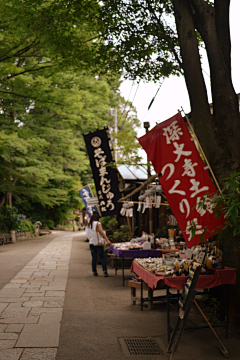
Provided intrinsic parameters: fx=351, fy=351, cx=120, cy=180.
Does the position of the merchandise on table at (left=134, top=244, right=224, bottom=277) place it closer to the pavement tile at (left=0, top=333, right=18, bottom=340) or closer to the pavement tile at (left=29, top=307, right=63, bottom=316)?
the pavement tile at (left=29, top=307, right=63, bottom=316)

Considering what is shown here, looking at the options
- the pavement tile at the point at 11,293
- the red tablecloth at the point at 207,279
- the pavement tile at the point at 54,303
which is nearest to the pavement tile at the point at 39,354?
the red tablecloth at the point at 207,279

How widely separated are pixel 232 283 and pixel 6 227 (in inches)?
809

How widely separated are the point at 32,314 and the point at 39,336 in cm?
127

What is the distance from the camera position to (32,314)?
674 cm

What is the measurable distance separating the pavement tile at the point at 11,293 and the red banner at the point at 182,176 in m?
4.79

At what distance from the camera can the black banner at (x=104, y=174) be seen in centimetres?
1279

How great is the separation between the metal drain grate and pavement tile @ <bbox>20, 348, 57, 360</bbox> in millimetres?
1119

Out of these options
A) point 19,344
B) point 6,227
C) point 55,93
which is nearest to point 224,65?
point 19,344

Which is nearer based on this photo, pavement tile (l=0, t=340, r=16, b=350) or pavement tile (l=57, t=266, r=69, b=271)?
pavement tile (l=0, t=340, r=16, b=350)

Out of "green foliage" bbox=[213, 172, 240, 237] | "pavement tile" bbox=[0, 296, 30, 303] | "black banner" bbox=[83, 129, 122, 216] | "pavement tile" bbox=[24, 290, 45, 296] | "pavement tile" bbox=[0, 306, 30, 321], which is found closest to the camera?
"green foliage" bbox=[213, 172, 240, 237]

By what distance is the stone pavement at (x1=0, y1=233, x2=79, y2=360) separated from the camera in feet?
16.4

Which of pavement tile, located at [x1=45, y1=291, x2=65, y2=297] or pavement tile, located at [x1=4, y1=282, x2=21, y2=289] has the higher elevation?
pavement tile, located at [x1=4, y1=282, x2=21, y2=289]

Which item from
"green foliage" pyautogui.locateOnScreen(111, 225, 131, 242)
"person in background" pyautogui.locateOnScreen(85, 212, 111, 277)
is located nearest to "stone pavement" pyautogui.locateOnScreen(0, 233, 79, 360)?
"person in background" pyautogui.locateOnScreen(85, 212, 111, 277)

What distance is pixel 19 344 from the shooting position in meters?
5.16
